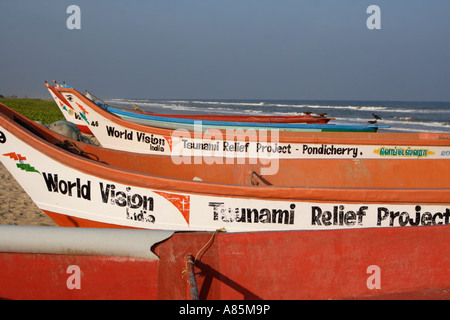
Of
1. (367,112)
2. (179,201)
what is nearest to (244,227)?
(179,201)

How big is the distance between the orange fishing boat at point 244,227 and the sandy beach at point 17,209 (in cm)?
99

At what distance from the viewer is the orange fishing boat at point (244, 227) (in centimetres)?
239

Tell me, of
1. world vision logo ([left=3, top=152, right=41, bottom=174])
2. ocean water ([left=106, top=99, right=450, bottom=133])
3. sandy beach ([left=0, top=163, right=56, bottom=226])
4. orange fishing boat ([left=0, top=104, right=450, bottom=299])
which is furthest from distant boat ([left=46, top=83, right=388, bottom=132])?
ocean water ([left=106, top=99, right=450, bottom=133])

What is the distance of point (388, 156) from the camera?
6.76 meters

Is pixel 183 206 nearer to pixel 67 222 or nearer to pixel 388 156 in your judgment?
pixel 67 222

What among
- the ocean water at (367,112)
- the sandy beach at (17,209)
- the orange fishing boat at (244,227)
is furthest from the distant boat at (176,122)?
the ocean water at (367,112)

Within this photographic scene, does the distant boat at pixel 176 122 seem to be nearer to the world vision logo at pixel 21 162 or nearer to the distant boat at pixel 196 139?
the distant boat at pixel 196 139

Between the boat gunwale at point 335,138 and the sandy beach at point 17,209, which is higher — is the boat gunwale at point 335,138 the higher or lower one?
the higher one

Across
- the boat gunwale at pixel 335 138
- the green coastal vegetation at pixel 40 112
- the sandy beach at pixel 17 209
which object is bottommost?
the sandy beach at pixel 17 209

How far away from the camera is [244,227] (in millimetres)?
3281

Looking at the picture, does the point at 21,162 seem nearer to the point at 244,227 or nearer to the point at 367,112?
the point at 244,227

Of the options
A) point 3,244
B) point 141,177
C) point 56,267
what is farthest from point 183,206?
point 3,244

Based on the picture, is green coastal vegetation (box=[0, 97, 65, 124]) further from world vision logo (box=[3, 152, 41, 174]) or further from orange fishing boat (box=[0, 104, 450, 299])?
orange fishing boat (box=[0, 104, 450, 299])

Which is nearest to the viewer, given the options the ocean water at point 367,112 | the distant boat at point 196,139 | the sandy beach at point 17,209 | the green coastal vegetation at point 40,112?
the sandy beach at point 17,209
